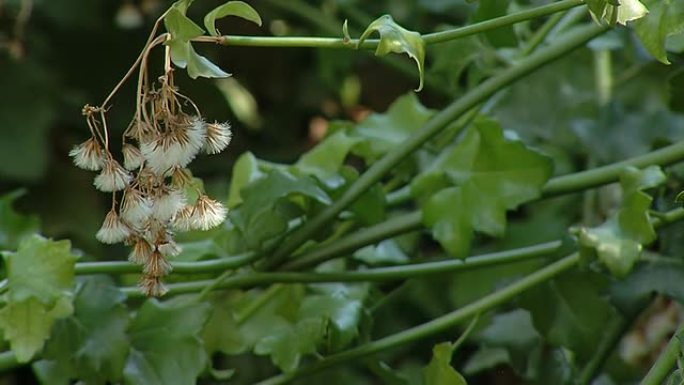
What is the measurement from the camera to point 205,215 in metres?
0.55

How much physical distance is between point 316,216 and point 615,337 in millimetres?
202

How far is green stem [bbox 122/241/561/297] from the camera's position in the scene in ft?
2.20

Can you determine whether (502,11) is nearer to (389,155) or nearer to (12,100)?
(389,155)

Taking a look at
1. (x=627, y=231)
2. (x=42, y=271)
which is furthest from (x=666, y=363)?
(x=42, y=271)

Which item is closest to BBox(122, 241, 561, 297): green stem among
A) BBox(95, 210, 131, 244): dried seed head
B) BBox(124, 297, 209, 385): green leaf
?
BBox(124, 297, 209, 385): green leaf

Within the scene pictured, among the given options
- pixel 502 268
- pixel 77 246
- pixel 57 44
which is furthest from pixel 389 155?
pixel 57 44

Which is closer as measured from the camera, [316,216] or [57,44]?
[316,216]

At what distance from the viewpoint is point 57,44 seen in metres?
1.36

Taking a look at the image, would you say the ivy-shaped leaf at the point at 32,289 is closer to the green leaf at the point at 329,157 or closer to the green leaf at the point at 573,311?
the green leaf at the point at 329,157

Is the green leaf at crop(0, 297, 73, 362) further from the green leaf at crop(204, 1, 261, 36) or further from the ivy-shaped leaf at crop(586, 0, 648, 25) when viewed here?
the ivy-shaped leaf at crop(586, 0, 648, 25)

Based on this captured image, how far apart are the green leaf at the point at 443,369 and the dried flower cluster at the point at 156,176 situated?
0.44 ft

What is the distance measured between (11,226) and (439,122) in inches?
10.7

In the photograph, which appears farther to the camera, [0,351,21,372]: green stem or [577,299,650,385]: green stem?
[577,299,650,385]: green stem

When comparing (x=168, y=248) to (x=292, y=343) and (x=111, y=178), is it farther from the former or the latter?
(x=292, y=343)
